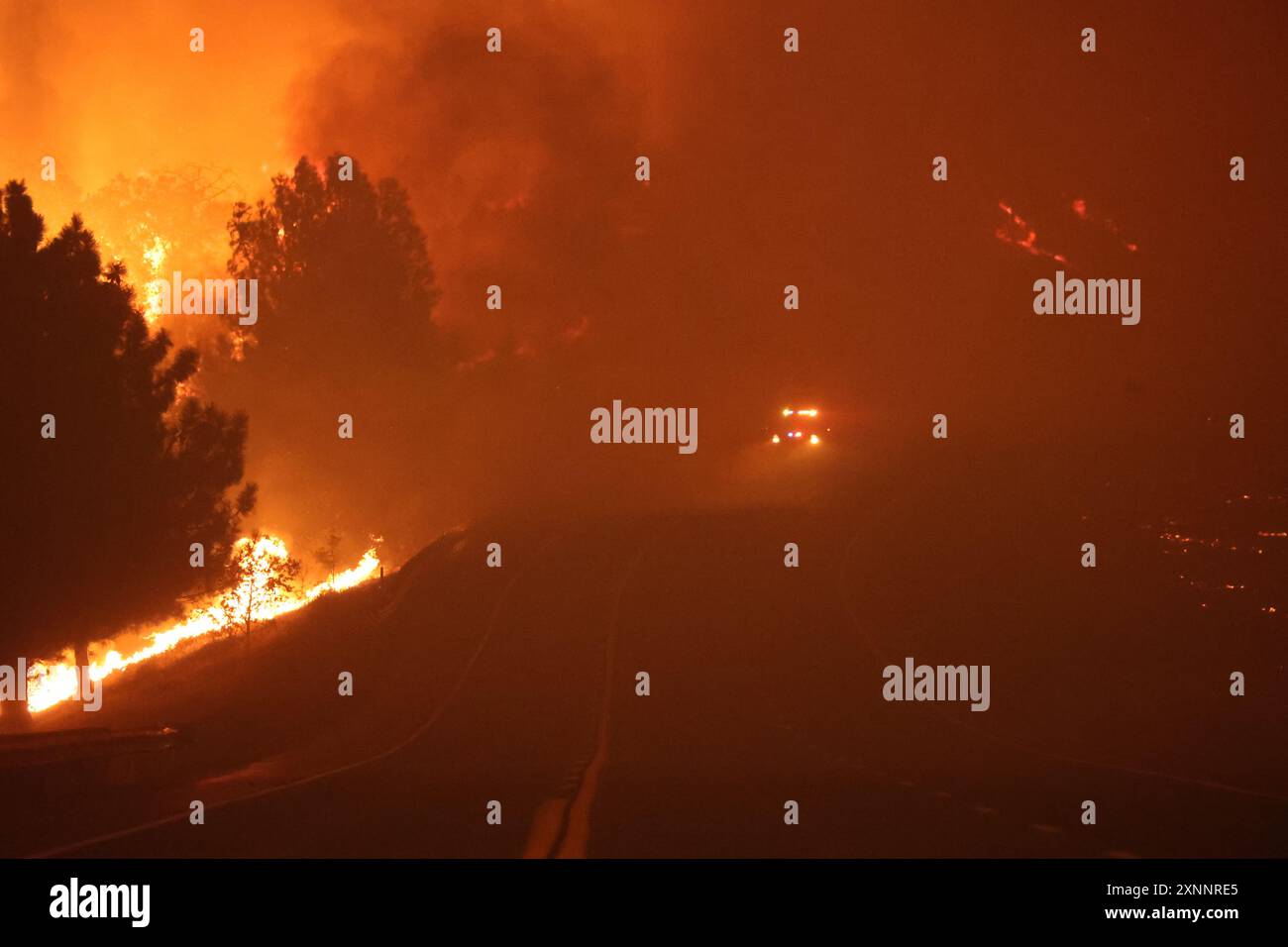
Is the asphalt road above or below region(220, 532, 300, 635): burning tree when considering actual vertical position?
below

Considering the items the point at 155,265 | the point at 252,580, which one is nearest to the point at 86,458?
the point at 252,580

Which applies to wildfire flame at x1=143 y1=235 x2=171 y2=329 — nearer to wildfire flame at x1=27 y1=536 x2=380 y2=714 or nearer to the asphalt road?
wildfire flame at x1=27 y1=536 x2=380 y2=714

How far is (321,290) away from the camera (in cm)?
6062

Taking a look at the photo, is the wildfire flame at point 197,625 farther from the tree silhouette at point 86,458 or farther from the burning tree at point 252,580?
the tree silhouette at point 86,458

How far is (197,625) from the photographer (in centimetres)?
5038

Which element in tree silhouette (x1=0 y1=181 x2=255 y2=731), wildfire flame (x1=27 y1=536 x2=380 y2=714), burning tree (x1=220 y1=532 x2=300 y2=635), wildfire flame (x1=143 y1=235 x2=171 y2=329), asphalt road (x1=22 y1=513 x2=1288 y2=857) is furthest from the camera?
wildfire flame (x1=143 y1=235 x2=171 y2=329)

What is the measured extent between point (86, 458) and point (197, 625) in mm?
26569

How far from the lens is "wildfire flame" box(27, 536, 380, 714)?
34.9 metres

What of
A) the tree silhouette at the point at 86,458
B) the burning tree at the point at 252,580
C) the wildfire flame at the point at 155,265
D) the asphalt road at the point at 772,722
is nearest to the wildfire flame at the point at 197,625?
the burning tree at the point at 252,580

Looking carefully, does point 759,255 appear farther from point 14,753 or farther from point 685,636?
point 14,753

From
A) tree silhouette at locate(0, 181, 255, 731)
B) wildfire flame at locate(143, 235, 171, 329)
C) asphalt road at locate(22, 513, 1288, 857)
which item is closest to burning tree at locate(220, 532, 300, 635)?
asphalt road at locate(22, 513, 1288, 857)

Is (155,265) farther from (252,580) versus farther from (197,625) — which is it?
(252,580)

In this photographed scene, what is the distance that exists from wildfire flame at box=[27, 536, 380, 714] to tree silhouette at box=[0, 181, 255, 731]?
121 inches
